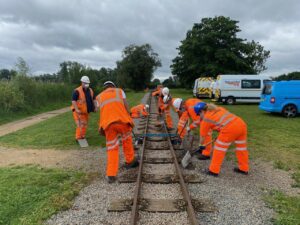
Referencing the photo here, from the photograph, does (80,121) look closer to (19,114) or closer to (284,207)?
(284,207)

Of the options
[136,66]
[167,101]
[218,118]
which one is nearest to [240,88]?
[167,101]

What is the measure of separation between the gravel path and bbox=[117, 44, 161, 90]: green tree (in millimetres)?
61603

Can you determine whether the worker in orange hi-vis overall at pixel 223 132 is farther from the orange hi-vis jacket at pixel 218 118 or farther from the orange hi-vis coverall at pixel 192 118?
the orange hi-vis coverall at pixel 192 118

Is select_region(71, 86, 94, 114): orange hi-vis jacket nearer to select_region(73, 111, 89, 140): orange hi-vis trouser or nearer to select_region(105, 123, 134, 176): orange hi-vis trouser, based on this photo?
select_region(73, 111, 89, 140): orange hi-vis trouser

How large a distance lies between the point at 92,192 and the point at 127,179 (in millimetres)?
765

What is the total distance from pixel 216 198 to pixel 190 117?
338cm

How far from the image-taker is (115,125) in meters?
5.30

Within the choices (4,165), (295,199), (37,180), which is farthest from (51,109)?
(295,199)

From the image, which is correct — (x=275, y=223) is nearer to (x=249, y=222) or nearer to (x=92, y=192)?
(x=249, y=222)

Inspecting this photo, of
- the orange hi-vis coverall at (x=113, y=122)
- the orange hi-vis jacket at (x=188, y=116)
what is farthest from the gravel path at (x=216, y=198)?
the orange hi-vis jacket at (x=188, y=116)

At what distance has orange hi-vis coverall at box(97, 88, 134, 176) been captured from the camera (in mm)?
5230

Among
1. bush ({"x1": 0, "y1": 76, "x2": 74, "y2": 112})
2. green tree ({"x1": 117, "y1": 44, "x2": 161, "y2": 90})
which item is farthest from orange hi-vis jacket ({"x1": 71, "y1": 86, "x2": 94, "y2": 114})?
green tree ({"x1": 117, "y1": 44, "x2": 161, "y2": 90})

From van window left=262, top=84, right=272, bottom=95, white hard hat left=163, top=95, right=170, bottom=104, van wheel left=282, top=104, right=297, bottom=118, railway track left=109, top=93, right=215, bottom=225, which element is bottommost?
railway track left=109, top=93, right=215, bottom=225

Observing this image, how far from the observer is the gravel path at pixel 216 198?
12.5 feet
